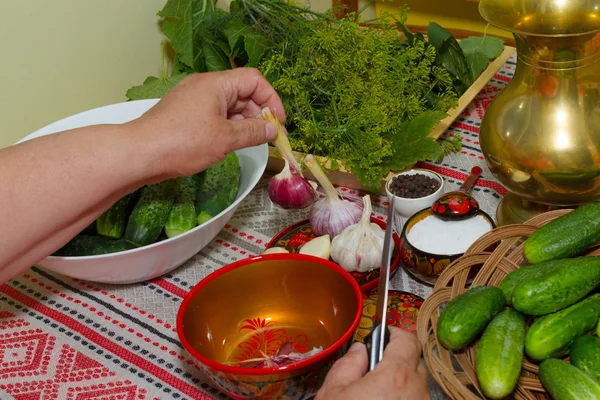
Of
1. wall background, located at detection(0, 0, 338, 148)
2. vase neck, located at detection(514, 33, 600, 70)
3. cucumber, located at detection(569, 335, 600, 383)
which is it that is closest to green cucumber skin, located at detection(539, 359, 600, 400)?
cucumber, located at detection(569, 335, 600, 383)

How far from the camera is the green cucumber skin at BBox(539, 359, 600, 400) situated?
697mm

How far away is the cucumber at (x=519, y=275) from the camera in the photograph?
0.84 meters

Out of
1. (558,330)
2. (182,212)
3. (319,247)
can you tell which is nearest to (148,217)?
(182,212)

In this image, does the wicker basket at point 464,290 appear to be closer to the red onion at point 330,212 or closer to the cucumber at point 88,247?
the red onion at point 330,212

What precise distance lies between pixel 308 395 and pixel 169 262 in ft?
1.27

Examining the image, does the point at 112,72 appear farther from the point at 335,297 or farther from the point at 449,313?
the point at 449,313

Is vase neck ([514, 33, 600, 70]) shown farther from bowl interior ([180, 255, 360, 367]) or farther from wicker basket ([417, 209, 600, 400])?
bowl interior ([180, 255, 360, 367])

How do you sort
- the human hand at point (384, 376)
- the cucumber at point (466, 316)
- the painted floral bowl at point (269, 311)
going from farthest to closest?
the painted floral bowl at point (269, 311) < the cucumber at point (466, 316) < the human hand at point (384, 376)

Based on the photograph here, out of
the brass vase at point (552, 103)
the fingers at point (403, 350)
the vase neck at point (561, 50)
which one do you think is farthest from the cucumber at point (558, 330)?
the vase neck at point (561, 50)

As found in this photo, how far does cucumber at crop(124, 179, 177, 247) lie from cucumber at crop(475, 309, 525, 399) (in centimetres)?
56

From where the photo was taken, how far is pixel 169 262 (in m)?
1.11

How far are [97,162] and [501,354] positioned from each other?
1.83 feet

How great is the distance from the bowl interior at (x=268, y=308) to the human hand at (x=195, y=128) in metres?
0.17

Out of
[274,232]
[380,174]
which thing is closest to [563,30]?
[380,174]
